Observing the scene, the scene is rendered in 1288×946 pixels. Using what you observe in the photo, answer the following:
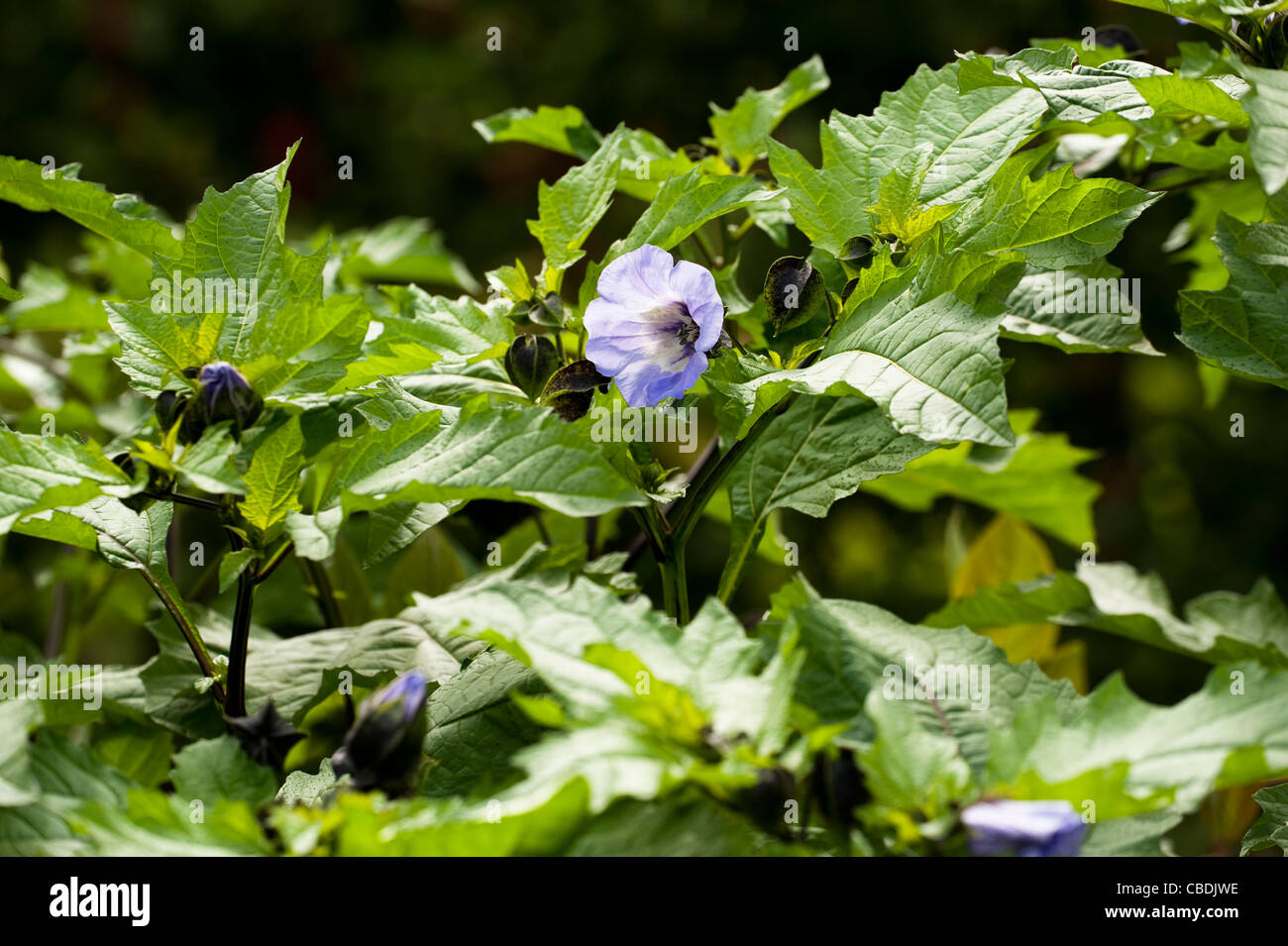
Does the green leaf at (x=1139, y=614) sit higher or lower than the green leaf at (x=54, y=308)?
lower

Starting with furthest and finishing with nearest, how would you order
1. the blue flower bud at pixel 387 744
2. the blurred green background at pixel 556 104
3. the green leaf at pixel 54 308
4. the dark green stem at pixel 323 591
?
the blurred green background at pixel 556 104 < the green leaf at pixel 54 308 < the dark green stem at pixel 323 591 < the blue flower bud at pixel 387 744

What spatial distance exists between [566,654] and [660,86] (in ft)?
9.29

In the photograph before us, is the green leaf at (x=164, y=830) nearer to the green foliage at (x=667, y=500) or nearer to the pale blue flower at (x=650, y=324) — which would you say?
the green foliage at (x=667, y=500)

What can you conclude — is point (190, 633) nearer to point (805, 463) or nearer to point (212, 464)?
point (212, 464)

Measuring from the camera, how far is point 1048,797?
504mm

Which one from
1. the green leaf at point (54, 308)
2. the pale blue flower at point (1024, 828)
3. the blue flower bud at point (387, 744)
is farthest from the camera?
the green leaf at point (54, 308)

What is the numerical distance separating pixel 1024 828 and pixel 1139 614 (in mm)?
510

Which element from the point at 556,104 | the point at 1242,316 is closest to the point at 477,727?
the point at 1242,316

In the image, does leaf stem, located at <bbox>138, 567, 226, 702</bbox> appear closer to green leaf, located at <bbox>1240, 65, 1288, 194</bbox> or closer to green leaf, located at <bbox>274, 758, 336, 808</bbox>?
green leaf, located at <bbox>274, 758, 336, 808</bbox>

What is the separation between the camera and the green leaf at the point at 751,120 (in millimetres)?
1066

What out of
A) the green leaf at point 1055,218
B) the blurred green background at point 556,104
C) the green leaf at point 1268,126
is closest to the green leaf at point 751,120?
the green leaf at point 1055,218

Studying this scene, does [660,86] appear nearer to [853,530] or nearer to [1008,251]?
[853,530]

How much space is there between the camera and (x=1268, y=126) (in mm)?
616

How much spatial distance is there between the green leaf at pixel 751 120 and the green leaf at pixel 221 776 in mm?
686
